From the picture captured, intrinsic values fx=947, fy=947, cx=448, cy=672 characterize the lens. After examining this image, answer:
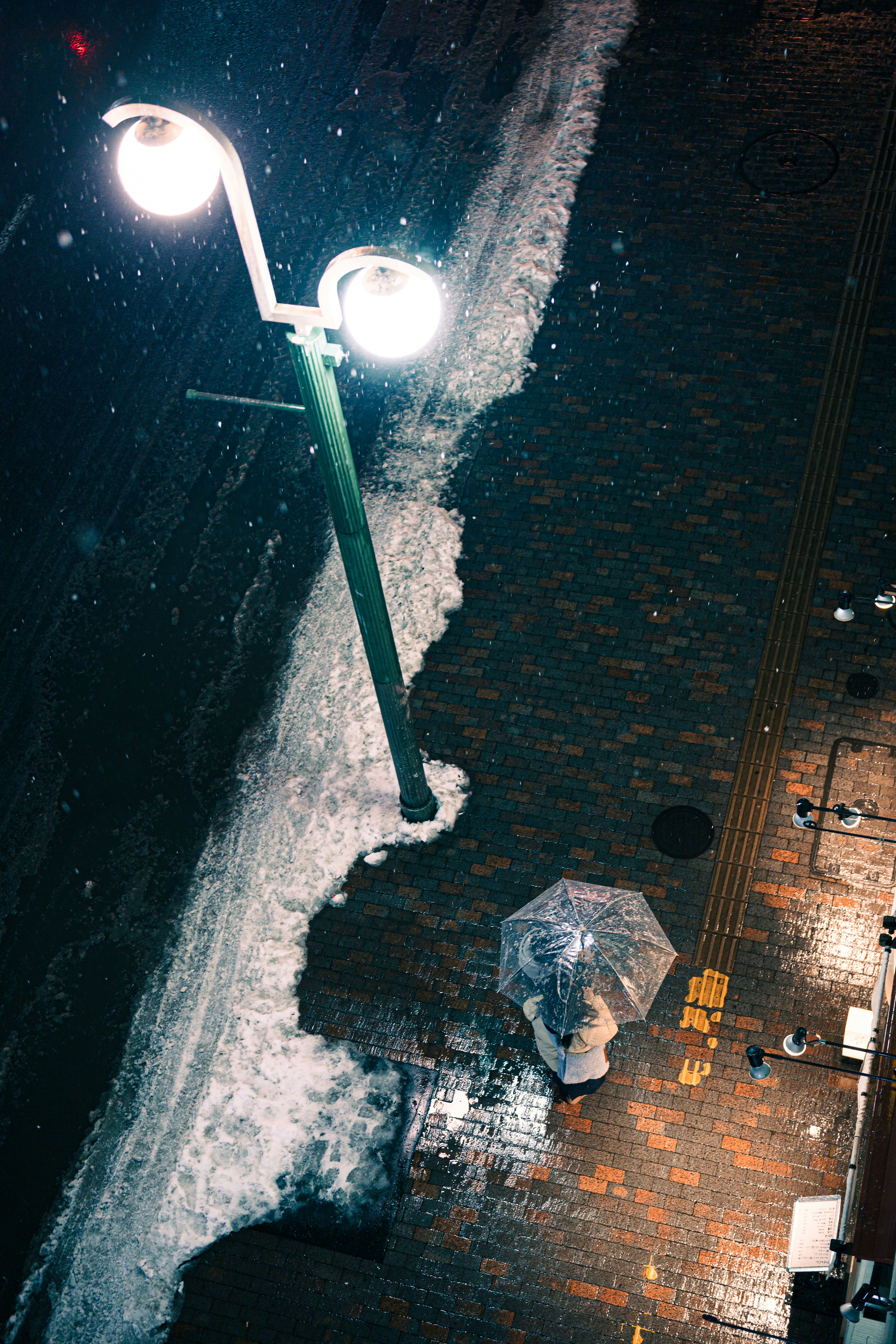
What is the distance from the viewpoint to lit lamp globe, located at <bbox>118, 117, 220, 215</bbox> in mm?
3967

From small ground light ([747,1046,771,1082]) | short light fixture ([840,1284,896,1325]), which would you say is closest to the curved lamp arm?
small ground light ([747,1046,771,1082])

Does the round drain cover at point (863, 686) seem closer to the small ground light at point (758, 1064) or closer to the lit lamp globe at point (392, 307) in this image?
the small ground light at point (758, 1064)

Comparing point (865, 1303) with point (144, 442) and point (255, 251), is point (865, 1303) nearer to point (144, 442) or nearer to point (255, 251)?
point (255, 251)

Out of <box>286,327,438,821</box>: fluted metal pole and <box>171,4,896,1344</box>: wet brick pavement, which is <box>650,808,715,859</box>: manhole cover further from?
<box>286,327,438,821</box>: fluted metal pole

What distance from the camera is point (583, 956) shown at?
591 centimetres

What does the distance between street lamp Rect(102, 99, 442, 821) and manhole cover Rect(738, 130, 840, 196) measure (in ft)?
26.5

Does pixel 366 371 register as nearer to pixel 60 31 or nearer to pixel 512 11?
pixel 512 11

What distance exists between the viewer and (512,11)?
1289cm

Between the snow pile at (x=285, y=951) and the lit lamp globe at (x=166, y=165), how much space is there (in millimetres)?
5243

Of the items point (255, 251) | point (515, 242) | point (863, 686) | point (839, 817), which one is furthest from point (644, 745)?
point (515, 242)

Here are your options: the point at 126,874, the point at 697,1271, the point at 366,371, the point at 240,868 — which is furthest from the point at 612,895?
the point at 366,371

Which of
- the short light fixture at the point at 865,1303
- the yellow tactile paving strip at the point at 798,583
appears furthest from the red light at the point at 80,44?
the short light fixture at the point at 865,1303

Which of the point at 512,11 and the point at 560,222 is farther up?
the point at 512,11

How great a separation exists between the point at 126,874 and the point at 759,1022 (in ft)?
17.9
